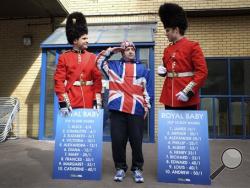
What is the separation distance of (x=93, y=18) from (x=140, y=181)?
5.95 m

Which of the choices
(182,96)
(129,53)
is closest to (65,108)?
(129,53)

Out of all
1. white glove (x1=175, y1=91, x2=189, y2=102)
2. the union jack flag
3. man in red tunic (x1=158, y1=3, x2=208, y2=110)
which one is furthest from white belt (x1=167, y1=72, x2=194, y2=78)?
the union jack flag

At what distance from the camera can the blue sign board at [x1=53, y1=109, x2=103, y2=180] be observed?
4.30 meters

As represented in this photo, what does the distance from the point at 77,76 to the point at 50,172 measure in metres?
1.38

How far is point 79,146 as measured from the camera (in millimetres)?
4359

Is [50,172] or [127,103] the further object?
[50,172]

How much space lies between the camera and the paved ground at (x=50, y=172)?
4.07m

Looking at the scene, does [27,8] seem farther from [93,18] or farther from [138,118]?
[138,118]

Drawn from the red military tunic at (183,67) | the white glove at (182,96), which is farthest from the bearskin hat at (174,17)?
the white glove at (182,96)

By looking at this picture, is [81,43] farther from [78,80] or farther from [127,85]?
[127,85]

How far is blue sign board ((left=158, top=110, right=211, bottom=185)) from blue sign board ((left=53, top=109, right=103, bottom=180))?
2.60 ft

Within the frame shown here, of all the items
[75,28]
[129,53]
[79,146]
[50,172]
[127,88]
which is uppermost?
[75,28]

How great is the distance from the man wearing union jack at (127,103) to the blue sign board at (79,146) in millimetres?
217

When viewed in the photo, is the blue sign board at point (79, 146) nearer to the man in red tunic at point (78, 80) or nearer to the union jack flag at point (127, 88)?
the man in red tunic at point (78, 80)
